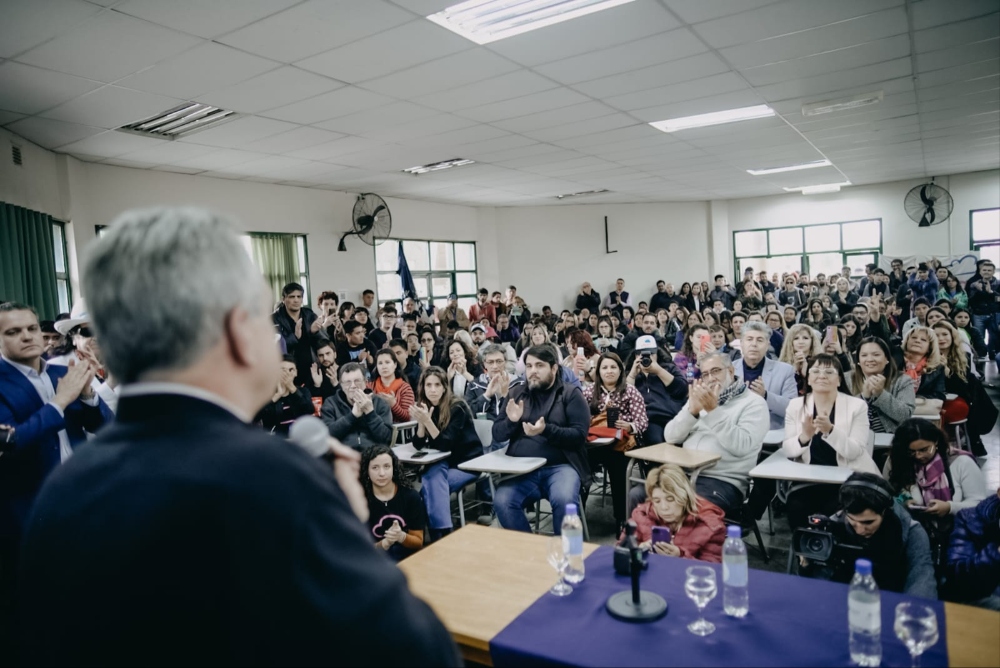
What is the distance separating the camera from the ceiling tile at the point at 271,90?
4.28 metres

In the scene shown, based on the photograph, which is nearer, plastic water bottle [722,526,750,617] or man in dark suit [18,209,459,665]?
man in dark suit [18,209,459,665]

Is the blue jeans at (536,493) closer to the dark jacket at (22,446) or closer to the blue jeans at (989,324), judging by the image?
the dark jacket at (22,446)

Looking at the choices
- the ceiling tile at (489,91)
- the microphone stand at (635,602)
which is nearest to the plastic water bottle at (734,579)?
the microphone stand at (635,602)

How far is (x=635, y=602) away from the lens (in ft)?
6.34

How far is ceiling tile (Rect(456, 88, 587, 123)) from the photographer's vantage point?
512 centimetres

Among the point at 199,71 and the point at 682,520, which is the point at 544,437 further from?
the point at 199,71

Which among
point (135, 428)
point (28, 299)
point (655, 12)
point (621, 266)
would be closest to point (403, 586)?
point (135, 428)

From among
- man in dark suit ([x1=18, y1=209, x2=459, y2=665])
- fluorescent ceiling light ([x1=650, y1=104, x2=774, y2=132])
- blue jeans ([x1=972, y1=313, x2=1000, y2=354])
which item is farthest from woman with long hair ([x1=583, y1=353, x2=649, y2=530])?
blue jeans ([x1=972, y1=313, x2=1000, y2=354])

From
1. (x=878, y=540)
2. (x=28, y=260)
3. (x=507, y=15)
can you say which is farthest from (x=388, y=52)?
(x=878, y=540)

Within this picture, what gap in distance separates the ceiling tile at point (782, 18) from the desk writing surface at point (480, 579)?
10.7 feet

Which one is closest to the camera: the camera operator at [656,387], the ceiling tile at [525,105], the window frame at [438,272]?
the camera operator at [656,387]

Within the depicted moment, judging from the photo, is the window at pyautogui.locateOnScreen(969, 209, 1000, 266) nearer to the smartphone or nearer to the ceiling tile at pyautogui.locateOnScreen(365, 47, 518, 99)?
the ceiling tile at pyautogui.locateOnScreen(365, 47, 518, 99)

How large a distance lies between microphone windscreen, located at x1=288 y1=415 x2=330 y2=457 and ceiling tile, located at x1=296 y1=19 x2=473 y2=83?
10.8 ft

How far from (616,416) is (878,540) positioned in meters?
2.12
